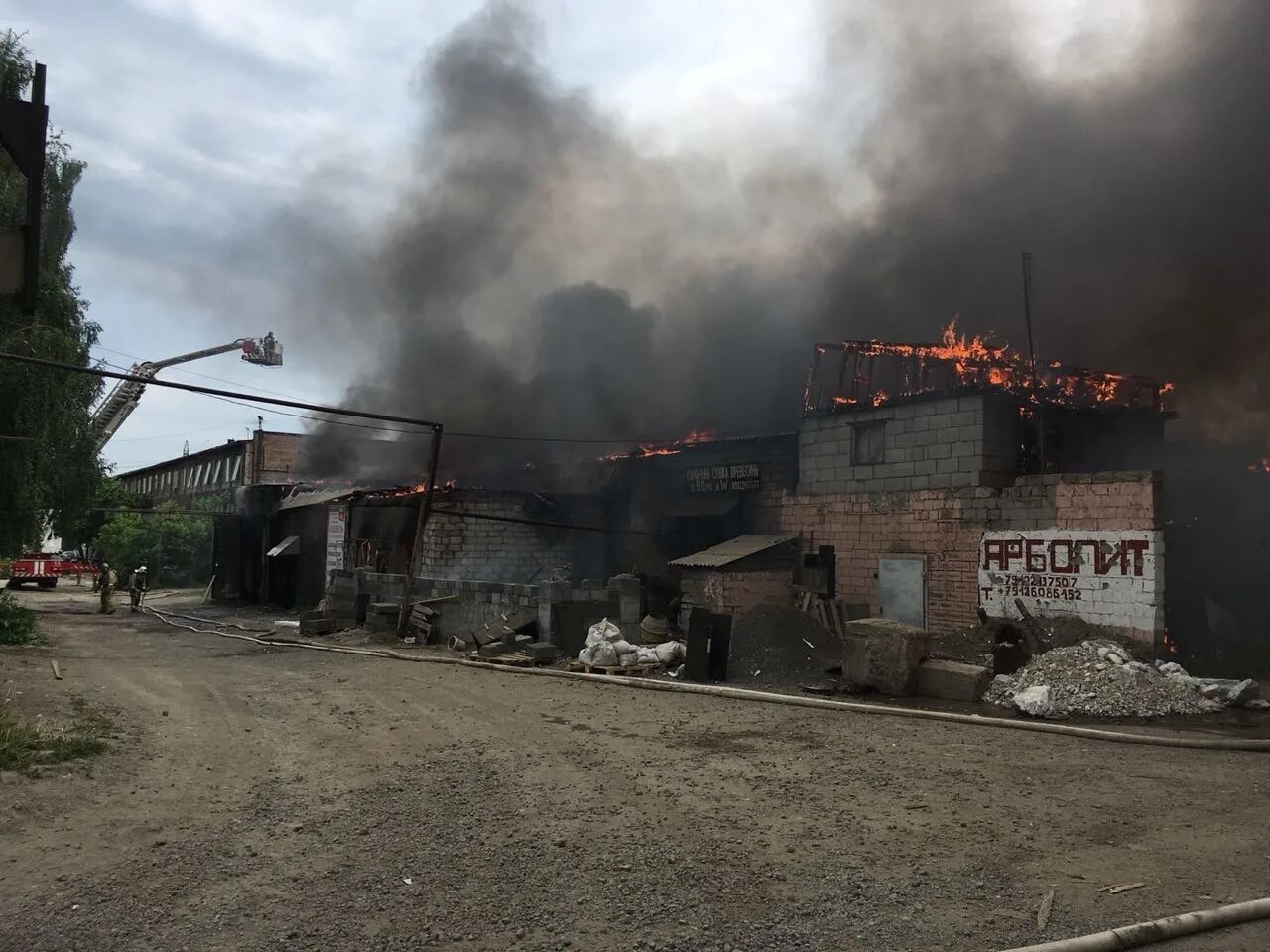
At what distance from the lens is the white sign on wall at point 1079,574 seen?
33.3ft

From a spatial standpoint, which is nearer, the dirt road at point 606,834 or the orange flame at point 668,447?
the dirt road at point 606,834

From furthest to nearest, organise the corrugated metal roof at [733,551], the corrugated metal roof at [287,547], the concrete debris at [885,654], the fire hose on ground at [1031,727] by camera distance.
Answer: the corrugated metal roof at [287,547] → the corrugated metal roof at [733,551] → the concrete debris at [885,654] → the fire hose on ground at [1031,727]

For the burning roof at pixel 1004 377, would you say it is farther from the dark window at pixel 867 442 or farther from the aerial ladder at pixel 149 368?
the aerial ladder at pixel 149 368

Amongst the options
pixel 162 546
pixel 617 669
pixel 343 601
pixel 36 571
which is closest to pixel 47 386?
pixel 343 601

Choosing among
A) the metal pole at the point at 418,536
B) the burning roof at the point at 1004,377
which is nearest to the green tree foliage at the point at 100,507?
the metal pole at the point at 418,536

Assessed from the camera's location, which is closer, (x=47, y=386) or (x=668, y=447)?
(x=47, y=386)

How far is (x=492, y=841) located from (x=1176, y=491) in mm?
12502

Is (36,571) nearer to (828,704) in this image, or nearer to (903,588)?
(903,588)

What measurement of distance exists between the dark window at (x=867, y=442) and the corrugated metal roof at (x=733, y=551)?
74.8 inches

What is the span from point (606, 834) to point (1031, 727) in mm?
4666

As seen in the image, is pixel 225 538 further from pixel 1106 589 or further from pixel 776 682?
pixel 1106 589

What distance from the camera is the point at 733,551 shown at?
45.9ft

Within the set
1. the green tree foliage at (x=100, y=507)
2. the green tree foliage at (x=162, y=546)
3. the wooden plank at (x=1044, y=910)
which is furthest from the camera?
the green tree foliage at (x=162, y=546)

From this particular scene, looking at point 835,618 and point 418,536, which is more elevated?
point 418,536
